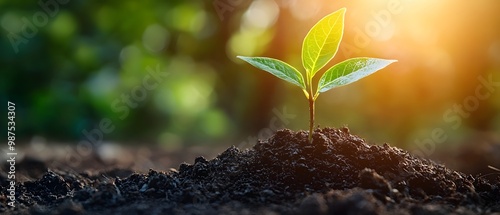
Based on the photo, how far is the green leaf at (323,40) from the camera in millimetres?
1733

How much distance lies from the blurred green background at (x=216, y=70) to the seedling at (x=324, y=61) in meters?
4.23

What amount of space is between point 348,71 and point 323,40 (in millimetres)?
119

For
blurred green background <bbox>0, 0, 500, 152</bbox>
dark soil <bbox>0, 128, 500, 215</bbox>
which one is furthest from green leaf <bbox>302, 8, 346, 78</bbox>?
blurred green background <bbox>0, 0, 500, 152</bbox>

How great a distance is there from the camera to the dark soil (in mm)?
1519

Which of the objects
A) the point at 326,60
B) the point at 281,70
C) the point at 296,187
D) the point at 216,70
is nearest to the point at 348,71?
the point at 326,60

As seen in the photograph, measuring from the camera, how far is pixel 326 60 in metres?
1.79

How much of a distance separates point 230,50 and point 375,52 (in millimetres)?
1588

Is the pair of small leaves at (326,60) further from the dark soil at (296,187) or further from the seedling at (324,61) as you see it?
the dark soil at (296,187)

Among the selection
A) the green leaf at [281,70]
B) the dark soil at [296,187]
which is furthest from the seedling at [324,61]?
the dark soil at [296,187]

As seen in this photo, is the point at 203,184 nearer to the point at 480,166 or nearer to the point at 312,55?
the point at 312,55

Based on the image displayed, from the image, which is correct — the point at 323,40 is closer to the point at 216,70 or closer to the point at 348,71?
the point at 348,71

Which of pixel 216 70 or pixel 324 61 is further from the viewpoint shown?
pixel 216 70

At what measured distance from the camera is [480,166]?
3.82 metres

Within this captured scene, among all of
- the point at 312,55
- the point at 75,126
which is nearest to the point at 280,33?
the point at 75,126
